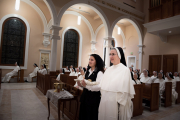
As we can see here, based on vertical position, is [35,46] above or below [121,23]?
below

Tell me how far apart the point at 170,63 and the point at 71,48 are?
864 centimetres

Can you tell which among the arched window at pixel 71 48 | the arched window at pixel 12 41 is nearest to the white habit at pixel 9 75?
the arched window at pixel 12 41

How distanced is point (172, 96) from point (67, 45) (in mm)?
9011

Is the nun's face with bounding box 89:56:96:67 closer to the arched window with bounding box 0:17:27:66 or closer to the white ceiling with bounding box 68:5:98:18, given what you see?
the arched window with bounding box 0:17:27:66

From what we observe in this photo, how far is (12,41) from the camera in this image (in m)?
9.69

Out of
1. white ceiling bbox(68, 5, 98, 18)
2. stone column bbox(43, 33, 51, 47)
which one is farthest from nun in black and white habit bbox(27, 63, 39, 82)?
white ceiling bbox(68, 5, 98, 18)

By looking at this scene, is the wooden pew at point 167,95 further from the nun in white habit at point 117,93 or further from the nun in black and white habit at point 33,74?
the nun in black and white habit at point 33,74

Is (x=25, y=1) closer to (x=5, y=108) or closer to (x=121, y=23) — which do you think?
(x=5, y=108)

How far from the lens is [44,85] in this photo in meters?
6.22

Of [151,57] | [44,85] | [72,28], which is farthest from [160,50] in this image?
[44,85]

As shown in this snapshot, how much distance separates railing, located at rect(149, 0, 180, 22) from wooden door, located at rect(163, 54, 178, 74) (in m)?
3.30

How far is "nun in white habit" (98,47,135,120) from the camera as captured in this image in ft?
5.71

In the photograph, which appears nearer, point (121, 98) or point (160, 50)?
point (121, 98)

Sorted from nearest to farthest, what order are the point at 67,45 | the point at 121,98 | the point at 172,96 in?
the point at 121,98
the point at 172,96
the point at 67,45
